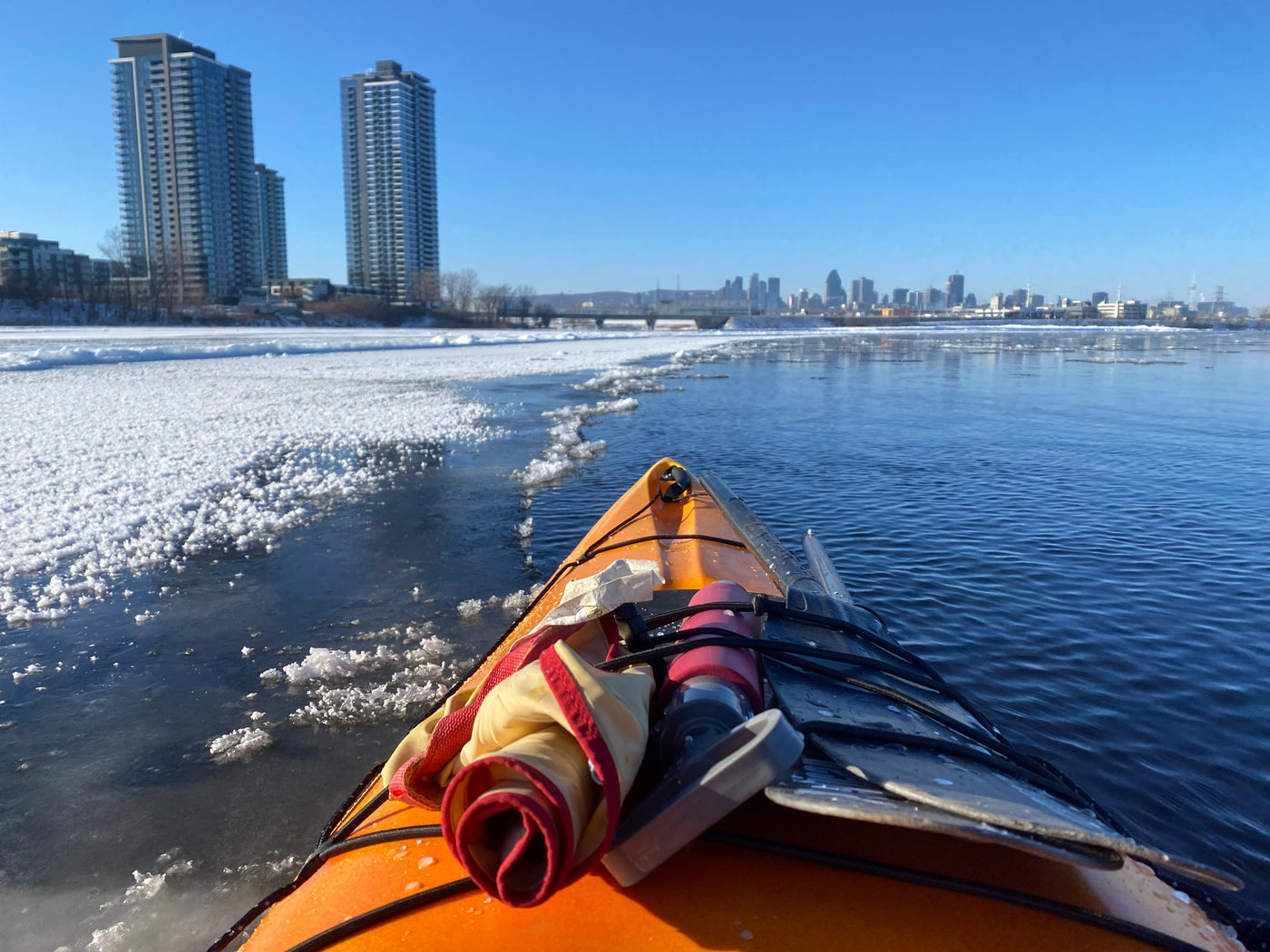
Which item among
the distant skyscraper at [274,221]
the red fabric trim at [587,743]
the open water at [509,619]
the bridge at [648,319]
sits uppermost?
the distant skyscraper at [274,221]

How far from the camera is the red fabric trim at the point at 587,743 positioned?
1354 mm

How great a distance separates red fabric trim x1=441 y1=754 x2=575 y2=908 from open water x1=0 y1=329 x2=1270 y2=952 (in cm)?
141

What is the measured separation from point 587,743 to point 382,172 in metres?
131

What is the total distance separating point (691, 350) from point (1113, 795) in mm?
31434

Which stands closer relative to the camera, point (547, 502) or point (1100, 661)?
point (1100, 661)

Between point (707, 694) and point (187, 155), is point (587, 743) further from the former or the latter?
point (187, 155)

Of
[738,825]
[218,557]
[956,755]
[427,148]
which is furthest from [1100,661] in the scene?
[427,148]

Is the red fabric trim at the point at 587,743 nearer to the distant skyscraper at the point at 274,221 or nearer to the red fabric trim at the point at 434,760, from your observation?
the red fabric trim at the point at 434,760

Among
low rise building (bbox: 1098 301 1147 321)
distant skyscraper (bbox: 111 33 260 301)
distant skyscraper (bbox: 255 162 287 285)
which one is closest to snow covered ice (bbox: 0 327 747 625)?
distant skyscraper (bbox: 111 33 260 301)

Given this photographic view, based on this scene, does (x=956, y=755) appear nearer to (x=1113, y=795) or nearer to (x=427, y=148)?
(x=1113, y=795)

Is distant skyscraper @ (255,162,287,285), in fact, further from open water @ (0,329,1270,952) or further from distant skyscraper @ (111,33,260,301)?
open water @ (0,329,1270,952)

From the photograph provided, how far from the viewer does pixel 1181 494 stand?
748 cm

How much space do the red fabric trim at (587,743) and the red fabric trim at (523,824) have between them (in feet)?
0.17

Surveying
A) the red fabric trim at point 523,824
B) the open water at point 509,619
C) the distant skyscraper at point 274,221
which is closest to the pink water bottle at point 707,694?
the red fabric trim at point 523,824
